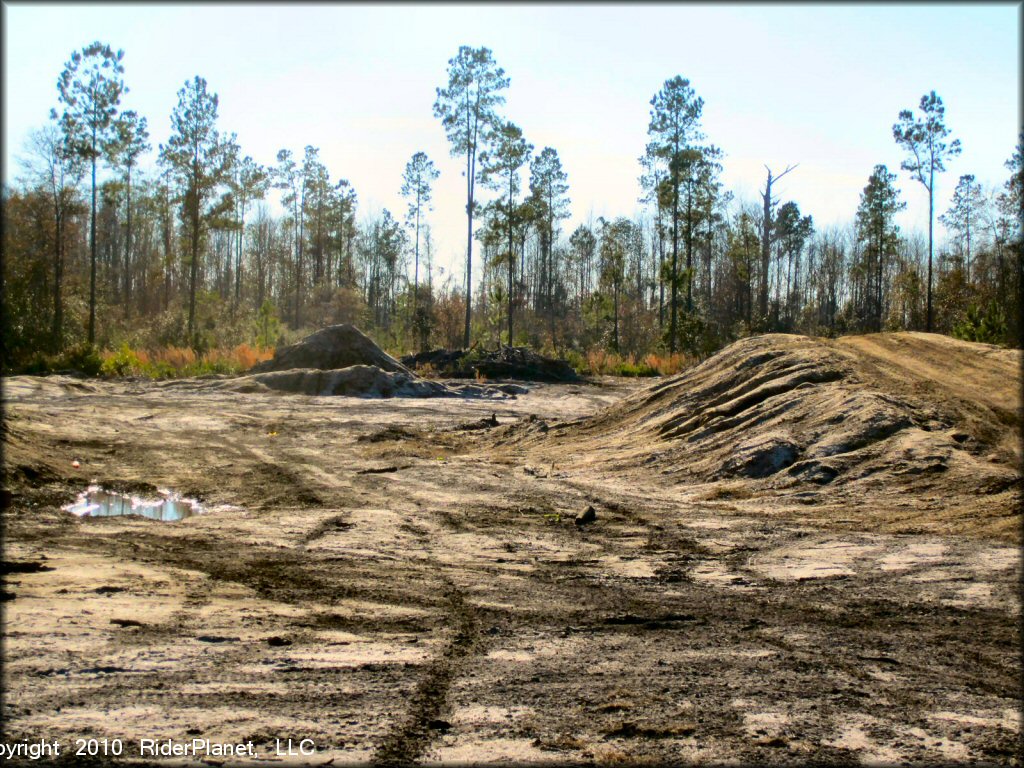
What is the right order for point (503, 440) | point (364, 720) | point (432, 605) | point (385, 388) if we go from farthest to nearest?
point (385, 388) < point (503, 440) < point (432, 605) < point (364, 720)

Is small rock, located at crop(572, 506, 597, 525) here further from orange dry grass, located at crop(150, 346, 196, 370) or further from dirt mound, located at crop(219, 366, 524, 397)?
orange dry grass, located at crop(150, 346, 196, 370)

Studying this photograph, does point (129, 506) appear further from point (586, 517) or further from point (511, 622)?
point (511, 622)

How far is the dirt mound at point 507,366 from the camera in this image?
33906 millimetres

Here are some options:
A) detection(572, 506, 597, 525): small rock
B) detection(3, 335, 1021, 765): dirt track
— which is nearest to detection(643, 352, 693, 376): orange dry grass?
detection(3, 335, 1021, 765): dirt track

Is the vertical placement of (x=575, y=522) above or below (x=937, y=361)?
below

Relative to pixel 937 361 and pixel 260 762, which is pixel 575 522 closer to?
pixel 260 762

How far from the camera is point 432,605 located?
260 inches

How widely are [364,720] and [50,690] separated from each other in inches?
62.3

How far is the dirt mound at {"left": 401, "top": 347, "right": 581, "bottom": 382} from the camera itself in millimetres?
33906

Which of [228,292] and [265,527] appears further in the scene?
[228,292]

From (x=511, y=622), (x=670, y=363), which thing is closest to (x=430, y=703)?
(x=511, y=622)

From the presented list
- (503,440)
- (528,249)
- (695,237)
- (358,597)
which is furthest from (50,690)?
(528,249)

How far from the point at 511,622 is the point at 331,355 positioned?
25499 mm

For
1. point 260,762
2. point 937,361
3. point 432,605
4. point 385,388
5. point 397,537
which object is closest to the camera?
point 260,762
